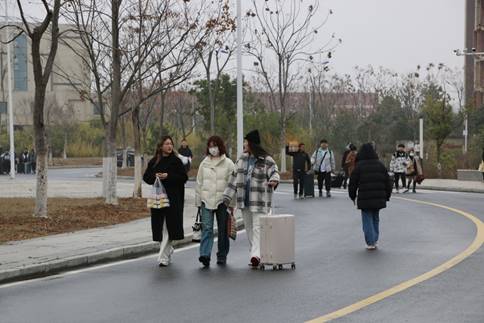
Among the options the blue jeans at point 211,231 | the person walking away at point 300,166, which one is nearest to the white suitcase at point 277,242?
the blue jeans at point 211,231

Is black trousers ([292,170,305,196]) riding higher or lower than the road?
higher

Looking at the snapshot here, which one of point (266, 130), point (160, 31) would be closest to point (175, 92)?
point (266, 130)

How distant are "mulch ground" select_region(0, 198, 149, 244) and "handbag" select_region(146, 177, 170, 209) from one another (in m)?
3.80

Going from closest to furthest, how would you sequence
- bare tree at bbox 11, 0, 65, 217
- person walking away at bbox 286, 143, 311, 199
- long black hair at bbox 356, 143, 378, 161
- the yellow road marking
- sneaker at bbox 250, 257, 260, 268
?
the yellow road marking → sneaker at bbox 250, 257, 260, 268 → long black hair at bbox 356, 143, 378, 161 → bare tree at bbox 11, 0, 65, 217 → person walking away at bbox 286, 143, 311, 199

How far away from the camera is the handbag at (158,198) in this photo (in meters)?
13.1

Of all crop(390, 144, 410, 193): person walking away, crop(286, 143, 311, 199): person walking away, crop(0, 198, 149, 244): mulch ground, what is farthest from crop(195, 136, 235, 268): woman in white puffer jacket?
crop(390, 144, 410, 193): person walking away

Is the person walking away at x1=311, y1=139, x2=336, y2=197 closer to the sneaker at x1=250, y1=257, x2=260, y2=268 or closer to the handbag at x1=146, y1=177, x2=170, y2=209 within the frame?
the handbag at x1=146, y1=177, x2=170, y2=209

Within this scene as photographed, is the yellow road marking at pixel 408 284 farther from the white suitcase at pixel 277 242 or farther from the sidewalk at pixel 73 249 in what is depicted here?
the sidewalk at pixel 73 249

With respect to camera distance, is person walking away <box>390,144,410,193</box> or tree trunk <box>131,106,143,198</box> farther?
person walking away <box>390,144,410,193</box>

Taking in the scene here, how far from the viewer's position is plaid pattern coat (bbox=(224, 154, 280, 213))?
41.8 ft

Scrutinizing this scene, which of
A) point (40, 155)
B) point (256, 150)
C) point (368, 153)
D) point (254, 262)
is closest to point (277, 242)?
point (254, 262)

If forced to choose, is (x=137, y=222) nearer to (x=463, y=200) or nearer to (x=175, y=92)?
(x=463, y=200)

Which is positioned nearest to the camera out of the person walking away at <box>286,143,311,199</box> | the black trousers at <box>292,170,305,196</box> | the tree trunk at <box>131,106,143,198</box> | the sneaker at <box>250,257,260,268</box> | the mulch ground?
the sneaker at <box>250,257,260,268</box>

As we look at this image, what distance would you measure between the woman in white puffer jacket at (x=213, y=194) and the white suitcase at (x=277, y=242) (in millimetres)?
754
